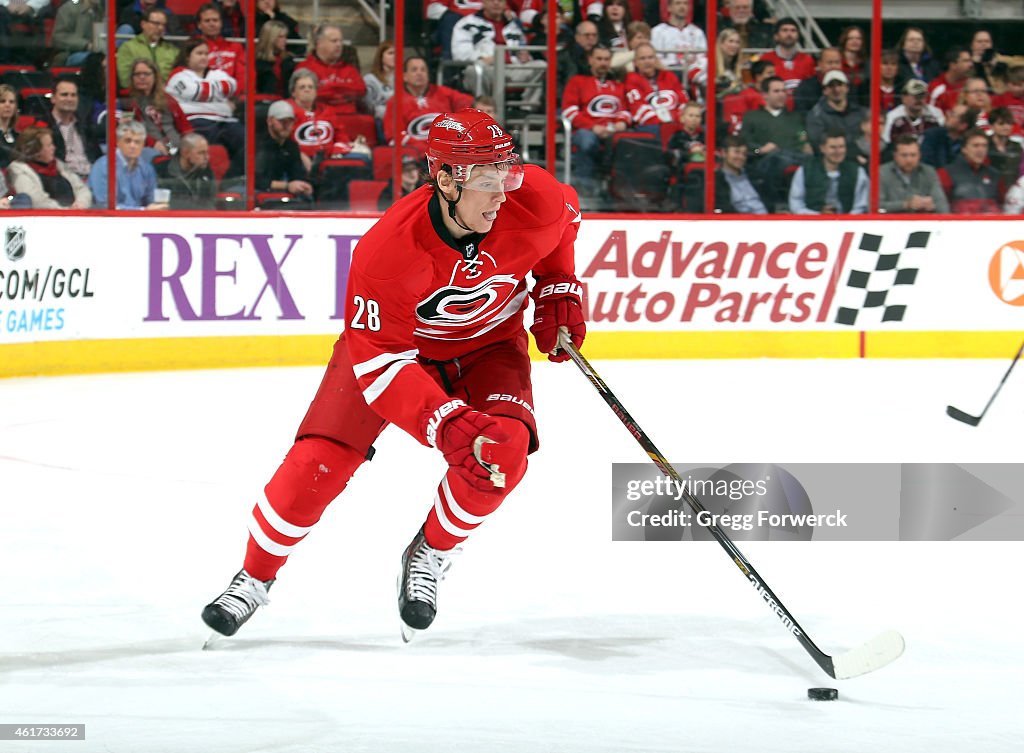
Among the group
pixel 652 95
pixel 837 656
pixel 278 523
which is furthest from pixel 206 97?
pixel 837 656

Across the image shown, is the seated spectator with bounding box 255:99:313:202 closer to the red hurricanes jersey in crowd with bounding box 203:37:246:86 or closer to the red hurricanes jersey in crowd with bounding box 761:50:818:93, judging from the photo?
the red hurricanes jersey in crowd with bounding box 203:37:246:86

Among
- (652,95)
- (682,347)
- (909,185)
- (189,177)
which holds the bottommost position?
(682,347)

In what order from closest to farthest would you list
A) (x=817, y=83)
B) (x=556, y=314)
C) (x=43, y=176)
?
(x=556, y=314), (x=43, y=176), (x=817, y=83)

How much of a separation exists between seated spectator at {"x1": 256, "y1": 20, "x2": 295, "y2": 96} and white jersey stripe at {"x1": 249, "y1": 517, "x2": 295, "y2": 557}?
5429 millimetres

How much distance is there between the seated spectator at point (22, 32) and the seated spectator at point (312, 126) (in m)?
1.35

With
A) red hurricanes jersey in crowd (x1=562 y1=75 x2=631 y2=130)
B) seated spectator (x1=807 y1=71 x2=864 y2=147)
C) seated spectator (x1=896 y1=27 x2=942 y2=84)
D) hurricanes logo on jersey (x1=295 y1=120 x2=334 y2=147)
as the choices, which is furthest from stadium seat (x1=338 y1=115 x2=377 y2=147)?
seated spectator (x1=896 y1=27 x2=942 y2=84)

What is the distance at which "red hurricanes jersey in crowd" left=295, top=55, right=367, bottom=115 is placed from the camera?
26.3 ft

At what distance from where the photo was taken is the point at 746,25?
8297 mm

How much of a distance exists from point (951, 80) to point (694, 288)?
2.08 m

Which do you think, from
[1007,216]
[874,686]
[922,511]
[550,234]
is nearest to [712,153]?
[1007,216]

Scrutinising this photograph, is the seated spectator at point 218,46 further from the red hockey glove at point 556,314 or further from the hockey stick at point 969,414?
the red hockey glove at point 556,314

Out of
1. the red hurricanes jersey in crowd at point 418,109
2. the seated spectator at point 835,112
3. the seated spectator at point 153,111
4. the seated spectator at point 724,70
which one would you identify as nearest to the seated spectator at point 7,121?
the seated spectator at point 153,111

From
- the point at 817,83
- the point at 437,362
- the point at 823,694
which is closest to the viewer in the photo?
the point at 823,694

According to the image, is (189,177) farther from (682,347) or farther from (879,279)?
(879,279)
